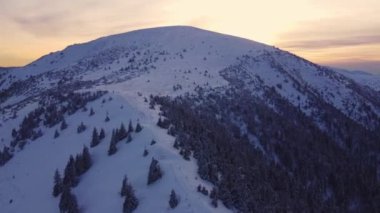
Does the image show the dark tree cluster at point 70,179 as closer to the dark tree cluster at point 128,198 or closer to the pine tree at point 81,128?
the dark tree cluster at point 128,198

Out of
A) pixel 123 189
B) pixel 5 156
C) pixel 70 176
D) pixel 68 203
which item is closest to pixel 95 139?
pixel 70 176

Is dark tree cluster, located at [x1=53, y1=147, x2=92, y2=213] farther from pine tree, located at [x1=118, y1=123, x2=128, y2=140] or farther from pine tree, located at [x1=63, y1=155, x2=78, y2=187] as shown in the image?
pine tree, located at [x1=118, y1=123, x2=128, y2=140]

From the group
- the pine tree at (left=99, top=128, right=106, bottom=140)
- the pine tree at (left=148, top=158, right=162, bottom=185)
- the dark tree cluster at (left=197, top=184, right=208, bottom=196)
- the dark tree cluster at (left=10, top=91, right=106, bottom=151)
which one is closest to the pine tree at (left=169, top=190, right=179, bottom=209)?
the dark tree cluster at (left=197, top=184, right=208, bottom=196)

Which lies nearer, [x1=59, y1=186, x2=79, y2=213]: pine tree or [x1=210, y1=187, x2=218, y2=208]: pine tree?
[x1=210, y1=187, x2=218, y2=208]: pine tree

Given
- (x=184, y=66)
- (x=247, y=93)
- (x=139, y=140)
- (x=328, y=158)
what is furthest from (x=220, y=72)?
(x=139, y=140)

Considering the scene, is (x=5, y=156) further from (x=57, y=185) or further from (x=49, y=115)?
(x=57, y=185)

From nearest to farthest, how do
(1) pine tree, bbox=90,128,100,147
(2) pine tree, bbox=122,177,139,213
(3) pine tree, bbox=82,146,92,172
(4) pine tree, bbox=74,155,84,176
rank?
1. (2) pine tree, bbox=122,177,139,213
2. (4) pine tree, bbox=74,155,84,176
3. (3) pine tree, bbox=82,146,92,172
4. (1) pine tree, bbox=90,128,100,147
